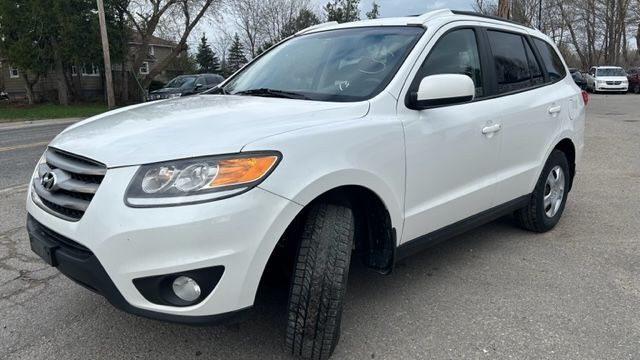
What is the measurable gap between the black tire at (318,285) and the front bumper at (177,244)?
25 cm

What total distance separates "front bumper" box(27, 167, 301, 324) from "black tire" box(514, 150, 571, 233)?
2831 mm

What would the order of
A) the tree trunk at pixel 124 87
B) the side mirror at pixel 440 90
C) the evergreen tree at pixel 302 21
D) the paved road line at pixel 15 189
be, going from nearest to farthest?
1. the side mirror at pixel 440 90
2. the paved road line at pixel 15 189
3. the tree trunk at pixel 124 87
4. the evergreen tree at pixel 302 21

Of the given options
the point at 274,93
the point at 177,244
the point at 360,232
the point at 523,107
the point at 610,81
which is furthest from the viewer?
the point at 610,81

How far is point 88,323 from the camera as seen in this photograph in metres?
3.02

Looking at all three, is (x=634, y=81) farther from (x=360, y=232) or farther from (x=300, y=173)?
(x=300, y=173)

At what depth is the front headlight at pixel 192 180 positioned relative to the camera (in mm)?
2137

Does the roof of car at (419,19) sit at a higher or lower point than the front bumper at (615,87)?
higher

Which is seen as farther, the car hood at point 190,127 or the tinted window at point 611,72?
the tinted window at point 611,72

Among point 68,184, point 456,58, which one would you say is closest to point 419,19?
point 456,58

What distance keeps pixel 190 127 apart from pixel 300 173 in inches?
22.4

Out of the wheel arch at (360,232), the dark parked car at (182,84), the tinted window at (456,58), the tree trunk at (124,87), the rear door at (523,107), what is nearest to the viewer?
the wheel arch at (360,232)

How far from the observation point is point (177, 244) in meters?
2.11

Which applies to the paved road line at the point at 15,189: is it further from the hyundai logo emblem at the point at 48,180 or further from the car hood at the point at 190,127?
the hyundai logo emblem at the point at 48,180

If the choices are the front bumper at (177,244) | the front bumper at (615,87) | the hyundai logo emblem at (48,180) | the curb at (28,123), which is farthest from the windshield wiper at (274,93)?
the front bumper at (615,87)
